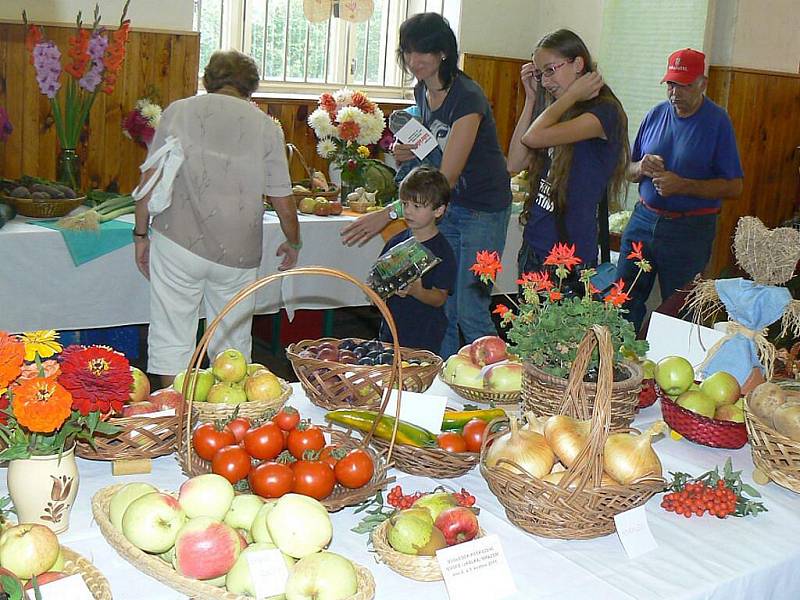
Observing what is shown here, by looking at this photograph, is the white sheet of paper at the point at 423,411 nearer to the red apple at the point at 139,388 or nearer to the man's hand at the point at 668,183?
the red apple at the point at 139,388

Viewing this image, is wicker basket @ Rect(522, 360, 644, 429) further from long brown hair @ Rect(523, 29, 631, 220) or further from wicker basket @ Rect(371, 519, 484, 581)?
long brown hair @ Rect(523, 29, 631, 220)

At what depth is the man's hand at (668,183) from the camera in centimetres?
371

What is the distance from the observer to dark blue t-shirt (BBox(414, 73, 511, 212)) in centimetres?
332

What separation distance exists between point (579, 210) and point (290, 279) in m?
1.31

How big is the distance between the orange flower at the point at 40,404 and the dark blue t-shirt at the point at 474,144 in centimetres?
227

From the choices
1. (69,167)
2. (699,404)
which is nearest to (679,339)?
(699,404)

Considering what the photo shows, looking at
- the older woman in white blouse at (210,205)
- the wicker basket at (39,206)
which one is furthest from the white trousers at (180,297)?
the wicker basket at (39,206)

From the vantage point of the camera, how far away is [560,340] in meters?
1.77

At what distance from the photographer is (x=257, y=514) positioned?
1253mm

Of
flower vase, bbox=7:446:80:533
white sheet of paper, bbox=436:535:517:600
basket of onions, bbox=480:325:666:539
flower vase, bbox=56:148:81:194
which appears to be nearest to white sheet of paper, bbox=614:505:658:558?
basket of onions, bbox=480:325:666:539

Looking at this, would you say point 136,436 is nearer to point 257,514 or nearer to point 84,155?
point 257,514

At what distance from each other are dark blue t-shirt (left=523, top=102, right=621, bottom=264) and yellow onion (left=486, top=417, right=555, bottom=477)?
5.57 feet

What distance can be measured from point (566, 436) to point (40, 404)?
2.48 ft

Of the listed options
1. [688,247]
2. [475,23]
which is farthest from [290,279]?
[475,23]
